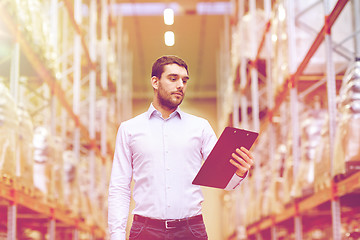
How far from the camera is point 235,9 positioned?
14156 millimetres

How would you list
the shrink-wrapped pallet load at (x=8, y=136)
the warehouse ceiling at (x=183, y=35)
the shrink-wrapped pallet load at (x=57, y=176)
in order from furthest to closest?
1. the warehouse ceiling at (x=183, y=35)
2. the shrink-wrapped pallet load at (x=57, y=176)
3. the shrink-wrapped pallet load at (x=8, y=136)

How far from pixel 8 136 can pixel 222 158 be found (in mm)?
2919

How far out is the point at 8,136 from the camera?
16.2ft

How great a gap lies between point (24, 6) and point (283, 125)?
5.08 meters

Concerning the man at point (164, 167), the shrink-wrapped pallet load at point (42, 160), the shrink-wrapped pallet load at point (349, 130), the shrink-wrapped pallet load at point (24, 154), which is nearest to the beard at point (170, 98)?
the man at point (164, 167)

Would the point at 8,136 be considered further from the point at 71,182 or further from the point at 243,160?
the point at 71,182

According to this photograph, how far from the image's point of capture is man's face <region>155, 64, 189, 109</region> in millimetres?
2541

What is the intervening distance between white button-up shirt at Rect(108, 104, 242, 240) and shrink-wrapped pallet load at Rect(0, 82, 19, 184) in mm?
2319

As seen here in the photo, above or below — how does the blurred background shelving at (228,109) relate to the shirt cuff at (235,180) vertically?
above

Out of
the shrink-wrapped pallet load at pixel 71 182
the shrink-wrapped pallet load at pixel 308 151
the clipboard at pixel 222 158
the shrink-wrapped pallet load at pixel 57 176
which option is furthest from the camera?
the shrink-wrapped pallet load at pixel 71 182

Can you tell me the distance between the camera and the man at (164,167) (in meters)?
2.51

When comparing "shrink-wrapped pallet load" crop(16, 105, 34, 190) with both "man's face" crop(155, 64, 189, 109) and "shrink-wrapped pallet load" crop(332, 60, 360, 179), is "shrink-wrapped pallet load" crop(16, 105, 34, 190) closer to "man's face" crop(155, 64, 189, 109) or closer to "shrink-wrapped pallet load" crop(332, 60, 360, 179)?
"shrink-wrapped pallet load" crop(332, 60, 360, 179)

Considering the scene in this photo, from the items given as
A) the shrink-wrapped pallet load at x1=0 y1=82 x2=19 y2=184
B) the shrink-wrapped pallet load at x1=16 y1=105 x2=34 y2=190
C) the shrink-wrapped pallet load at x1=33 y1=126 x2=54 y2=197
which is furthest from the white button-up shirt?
the shrink-wrapped pallet load at x1=33 y1=126 x2=54 y2=197

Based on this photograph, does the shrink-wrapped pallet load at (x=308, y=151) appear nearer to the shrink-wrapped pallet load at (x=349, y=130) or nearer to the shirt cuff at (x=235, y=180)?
the shrink-wrapped pallet load at (x=349, y=130)
